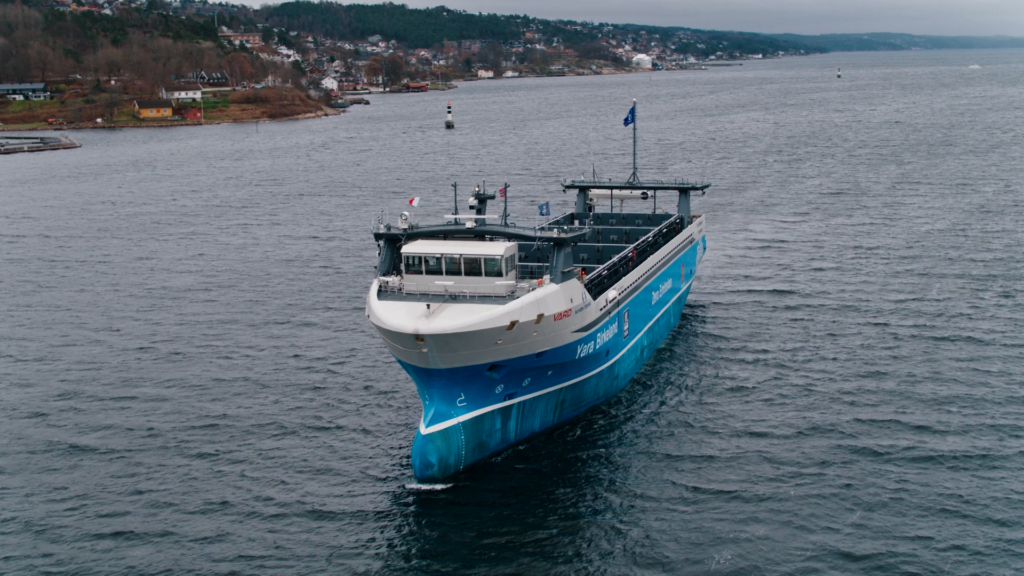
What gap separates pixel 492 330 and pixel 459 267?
4.96m

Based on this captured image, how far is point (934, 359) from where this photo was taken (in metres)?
45.2

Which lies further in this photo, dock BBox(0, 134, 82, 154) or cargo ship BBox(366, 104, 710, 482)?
dock BBox(0, 134, 82, 154)

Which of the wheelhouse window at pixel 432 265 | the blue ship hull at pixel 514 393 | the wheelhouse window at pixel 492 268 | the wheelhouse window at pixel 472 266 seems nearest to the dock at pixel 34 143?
the wheelhouse window at pixel 432 265

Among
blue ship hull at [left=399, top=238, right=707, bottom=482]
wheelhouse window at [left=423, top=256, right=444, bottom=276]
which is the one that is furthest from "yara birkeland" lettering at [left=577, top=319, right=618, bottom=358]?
wheelhouse window at [left=423, top=256, right=444, bottom=276]

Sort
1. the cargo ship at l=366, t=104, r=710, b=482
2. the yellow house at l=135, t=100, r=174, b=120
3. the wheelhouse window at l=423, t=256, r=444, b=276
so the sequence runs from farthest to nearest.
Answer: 1. the yellow house at l=135, t=100, r=174, b=120
2. the wheelhouse window at l=423, t=256, r=444, b=276
3. the cargo ship at l=366, t=104, r=710, b=482

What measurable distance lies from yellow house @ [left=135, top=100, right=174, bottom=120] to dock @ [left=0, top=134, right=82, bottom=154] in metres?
29.9

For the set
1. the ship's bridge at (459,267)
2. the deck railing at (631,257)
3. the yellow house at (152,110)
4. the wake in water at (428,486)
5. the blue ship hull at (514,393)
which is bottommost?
the wake in water at (428,486)

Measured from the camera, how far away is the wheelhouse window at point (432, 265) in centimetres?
3731

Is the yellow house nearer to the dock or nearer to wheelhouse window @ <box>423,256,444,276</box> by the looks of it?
the dock

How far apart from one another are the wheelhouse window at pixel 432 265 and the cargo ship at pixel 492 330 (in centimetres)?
5

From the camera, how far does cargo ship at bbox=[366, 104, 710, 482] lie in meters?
33.6

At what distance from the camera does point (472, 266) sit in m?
36.9

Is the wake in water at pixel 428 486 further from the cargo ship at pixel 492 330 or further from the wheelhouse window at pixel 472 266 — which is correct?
the wheelhouse window at pixel 472 266

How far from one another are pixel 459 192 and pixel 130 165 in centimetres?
5922
